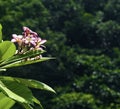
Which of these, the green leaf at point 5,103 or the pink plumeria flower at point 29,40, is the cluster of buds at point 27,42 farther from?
the green leaf at point 5,103

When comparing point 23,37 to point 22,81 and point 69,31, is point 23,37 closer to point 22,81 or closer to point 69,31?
point 22,81

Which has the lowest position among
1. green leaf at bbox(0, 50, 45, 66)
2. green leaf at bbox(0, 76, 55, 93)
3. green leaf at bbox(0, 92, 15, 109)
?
green leaf at bbox(0, 92, 15, 109)

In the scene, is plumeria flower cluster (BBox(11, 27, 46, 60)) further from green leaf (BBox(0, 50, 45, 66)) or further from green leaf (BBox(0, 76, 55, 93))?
green leaf (BBox(0, 76, 55, 93))

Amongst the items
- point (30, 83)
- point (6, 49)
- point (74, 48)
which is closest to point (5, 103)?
point (30, 83)

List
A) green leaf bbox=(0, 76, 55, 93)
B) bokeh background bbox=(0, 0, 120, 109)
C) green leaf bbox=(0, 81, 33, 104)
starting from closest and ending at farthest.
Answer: green leaf bbox=(0, 81, 33, 104), green leaf bbox=(0, 76, 55, 93), bokeh background bbox=(0, 0, 120, 109)

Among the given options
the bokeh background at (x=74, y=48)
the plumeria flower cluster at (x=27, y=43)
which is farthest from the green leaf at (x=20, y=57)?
the bokeh background at (x=74, y=48)

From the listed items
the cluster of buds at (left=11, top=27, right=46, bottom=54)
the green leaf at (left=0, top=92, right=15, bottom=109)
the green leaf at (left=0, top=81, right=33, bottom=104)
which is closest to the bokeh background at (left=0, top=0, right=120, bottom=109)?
the cluster of buds at (left=11, top=27, right=46, bottom=54)
